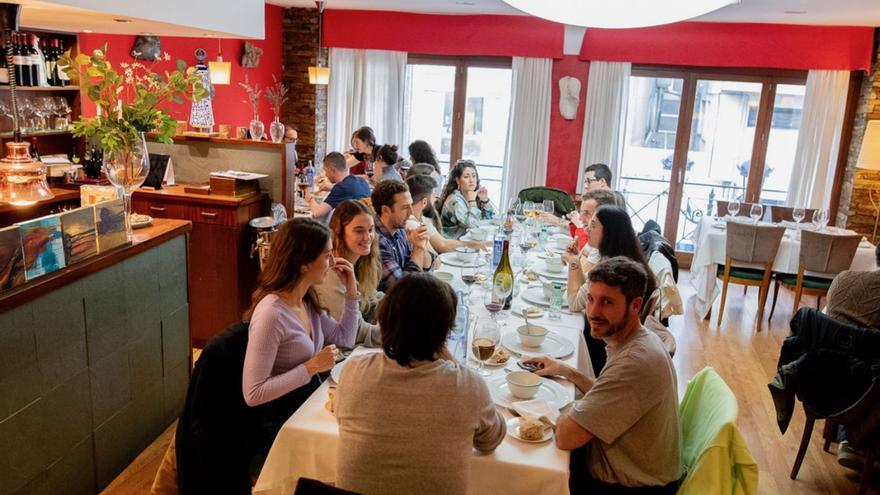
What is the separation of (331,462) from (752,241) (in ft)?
14.8

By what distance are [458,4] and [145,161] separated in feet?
13.4

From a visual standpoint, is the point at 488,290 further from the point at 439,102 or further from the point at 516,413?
the point at 439,102

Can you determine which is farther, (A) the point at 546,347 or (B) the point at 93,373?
(B) the point at 93,373

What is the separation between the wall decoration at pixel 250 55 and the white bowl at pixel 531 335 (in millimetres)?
5729

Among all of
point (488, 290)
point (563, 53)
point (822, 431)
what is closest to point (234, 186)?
point (488, 290)

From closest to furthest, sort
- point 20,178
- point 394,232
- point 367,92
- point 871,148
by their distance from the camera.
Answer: point 20,178 → point 394,232 → point 871,148 → point 367,92

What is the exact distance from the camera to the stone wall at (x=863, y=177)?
20.1 ft

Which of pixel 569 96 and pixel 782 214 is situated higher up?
pixel 569 96

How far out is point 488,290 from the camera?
10.5 feet

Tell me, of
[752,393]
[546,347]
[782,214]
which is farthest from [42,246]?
[782,214]

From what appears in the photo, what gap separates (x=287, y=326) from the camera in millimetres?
2080

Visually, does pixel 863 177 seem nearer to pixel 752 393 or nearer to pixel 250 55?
pixel 752 393

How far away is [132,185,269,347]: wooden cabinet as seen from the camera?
405cm

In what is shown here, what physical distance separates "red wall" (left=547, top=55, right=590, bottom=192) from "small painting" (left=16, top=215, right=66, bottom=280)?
5.59 metres
